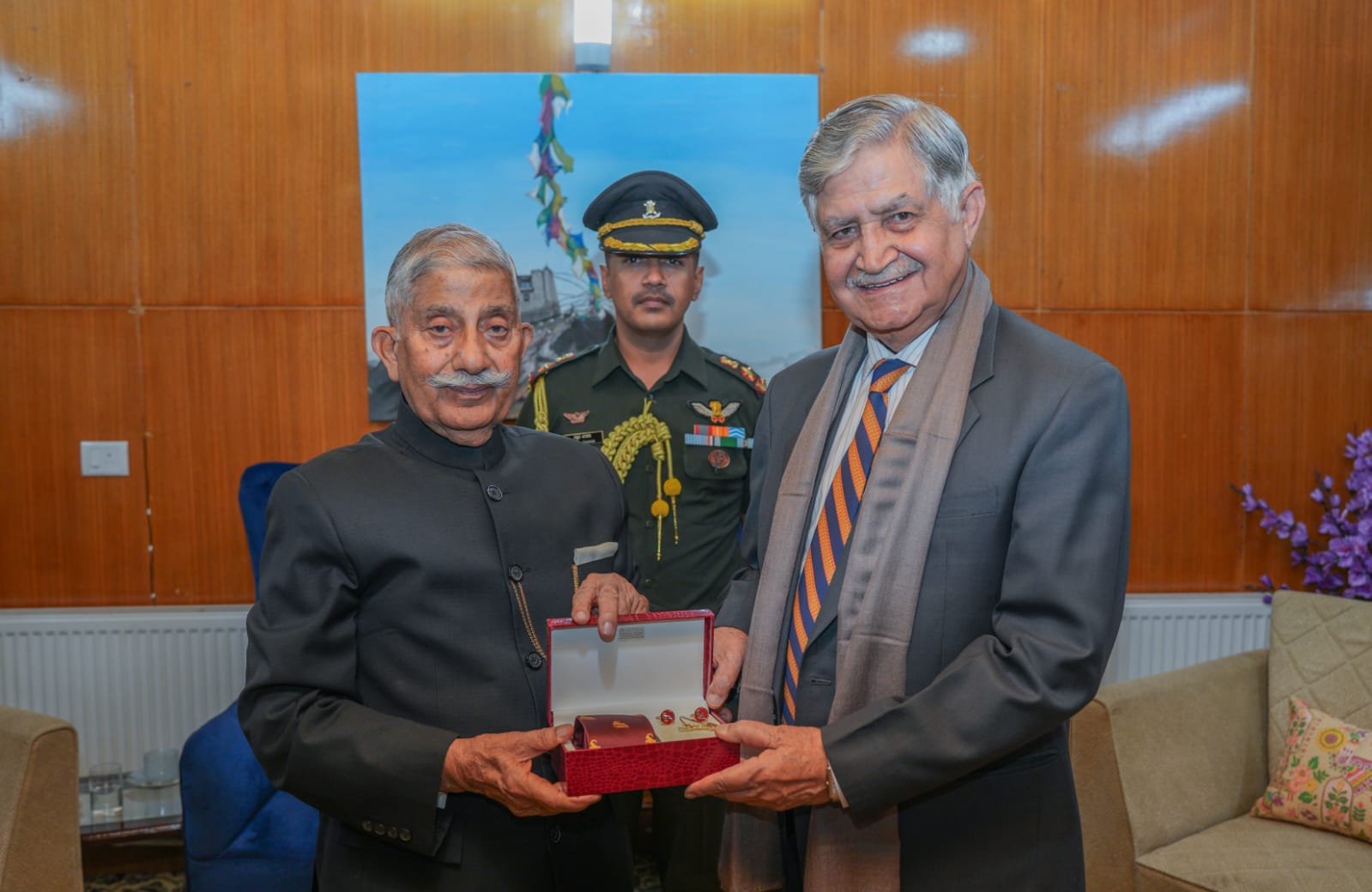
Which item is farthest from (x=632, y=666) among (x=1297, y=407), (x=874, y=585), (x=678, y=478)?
(x=1297, y=407)

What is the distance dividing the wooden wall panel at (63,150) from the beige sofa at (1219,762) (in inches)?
146

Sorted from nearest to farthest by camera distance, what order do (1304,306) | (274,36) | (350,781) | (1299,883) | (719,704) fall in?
(350,781)
(719,704)
(1299,883)
(274,36)
(1304,306)

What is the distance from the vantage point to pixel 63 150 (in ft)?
12.3

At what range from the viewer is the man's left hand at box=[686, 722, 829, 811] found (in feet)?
4.60

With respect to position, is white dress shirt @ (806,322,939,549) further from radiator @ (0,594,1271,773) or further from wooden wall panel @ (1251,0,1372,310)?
wooden wall panel @ (1251,0,1372,310)

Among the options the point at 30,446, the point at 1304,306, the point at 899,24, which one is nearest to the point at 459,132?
the point at 899,24

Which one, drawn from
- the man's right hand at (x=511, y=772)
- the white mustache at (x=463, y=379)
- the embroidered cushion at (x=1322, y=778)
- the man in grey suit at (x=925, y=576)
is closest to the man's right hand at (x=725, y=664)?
the man in grey suit at (x=925, y=576)

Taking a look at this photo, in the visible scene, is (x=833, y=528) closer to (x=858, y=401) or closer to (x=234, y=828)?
(x=858, y=401)

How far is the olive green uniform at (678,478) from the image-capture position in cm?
304

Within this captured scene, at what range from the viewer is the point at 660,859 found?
3195 millimetres

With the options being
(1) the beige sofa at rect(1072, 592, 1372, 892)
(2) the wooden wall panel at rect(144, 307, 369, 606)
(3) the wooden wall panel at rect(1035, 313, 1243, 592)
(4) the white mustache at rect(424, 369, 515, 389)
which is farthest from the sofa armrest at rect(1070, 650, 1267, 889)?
(2) the wooden wall panel at rect(144, 307, 369, 606)

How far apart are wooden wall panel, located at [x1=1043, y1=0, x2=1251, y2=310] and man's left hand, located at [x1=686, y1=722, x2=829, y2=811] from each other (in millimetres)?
3102

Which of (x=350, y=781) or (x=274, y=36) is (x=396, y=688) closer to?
(x=350, y=781)

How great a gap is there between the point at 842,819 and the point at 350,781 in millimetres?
717
